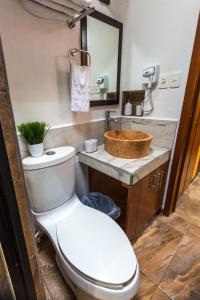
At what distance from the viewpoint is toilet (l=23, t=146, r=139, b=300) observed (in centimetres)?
74

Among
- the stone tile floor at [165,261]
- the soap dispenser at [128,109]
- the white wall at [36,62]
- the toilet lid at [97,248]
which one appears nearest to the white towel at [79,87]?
the white wall at [36,62]

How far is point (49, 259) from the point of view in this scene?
1.24 meters

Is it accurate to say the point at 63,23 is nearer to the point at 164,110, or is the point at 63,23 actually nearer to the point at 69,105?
the point at 69,105

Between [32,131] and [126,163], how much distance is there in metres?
0.67

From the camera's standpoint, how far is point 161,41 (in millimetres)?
1304

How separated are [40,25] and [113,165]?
3.30ft

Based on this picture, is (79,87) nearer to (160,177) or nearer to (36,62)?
(36,62)

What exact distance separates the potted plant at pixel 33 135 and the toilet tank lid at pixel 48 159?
46mm

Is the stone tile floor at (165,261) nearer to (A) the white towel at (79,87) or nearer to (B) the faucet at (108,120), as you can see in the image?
(B) the faucet at (108,120)

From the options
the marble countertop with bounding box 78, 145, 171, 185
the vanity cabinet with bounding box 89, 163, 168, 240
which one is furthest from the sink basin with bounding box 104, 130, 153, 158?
the vanity cabinet with bounding box 89, 163, 168, 240

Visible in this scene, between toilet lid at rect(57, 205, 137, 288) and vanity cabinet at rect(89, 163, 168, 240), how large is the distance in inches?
9.0

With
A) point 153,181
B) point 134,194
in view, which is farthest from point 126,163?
point 153,181

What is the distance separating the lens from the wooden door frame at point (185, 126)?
116cm

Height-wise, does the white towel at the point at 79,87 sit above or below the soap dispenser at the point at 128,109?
above
